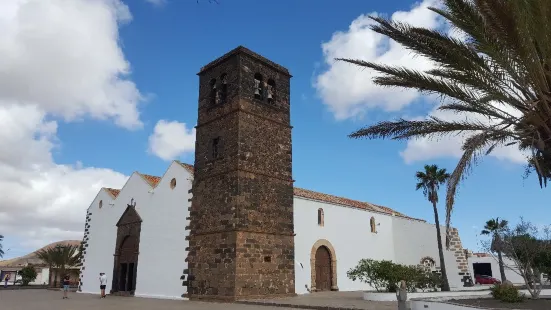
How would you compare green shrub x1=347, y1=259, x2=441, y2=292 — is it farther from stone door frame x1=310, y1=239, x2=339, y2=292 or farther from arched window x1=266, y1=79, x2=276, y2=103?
arched window x1=266, y1=79, x2=276, y2=103

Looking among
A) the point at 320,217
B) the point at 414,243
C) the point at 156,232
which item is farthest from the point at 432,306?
the point at 414,243

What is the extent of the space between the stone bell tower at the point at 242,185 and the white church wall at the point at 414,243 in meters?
11.0

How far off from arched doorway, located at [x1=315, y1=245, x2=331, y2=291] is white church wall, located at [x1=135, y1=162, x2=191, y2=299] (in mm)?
6734

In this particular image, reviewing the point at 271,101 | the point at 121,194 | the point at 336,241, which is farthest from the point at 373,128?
the point at 121,194

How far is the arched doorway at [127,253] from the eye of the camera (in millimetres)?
20781

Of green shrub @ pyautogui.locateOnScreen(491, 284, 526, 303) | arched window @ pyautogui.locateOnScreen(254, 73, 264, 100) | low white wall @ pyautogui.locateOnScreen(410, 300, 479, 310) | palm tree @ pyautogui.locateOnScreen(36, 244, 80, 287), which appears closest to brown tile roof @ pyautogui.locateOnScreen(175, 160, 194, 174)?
arched window @ pyautogui.locateOnScreen(254, 73, 264, 100)

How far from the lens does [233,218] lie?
16062 mm

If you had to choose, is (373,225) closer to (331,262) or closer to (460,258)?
(331,262)

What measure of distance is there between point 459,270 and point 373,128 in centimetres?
1914

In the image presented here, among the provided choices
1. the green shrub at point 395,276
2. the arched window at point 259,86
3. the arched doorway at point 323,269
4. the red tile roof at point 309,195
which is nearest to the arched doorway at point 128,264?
the red tile roof at point 309,195

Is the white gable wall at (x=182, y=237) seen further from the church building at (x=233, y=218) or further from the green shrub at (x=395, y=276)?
the green shrub at (x=395, y=276)

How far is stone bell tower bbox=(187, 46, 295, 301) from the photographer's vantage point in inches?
632

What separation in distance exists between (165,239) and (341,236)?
921 cm

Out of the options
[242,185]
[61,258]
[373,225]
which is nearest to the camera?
[242,185]
